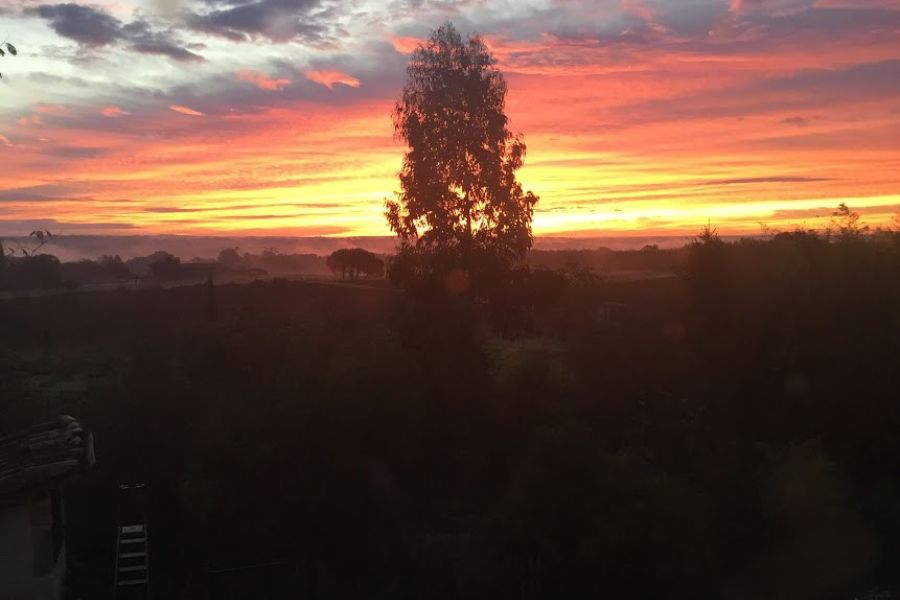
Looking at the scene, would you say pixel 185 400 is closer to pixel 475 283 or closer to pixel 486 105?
pixel 475 283

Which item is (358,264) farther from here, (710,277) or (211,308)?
(710,277)

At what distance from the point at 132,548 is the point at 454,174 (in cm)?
1290

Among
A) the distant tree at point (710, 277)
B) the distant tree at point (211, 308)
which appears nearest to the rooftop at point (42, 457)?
the distant tree at point (710, 277)

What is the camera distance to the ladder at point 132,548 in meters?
13.3

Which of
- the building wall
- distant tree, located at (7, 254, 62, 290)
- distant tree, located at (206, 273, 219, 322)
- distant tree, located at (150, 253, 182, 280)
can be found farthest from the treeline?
distant tree, located at (150, 253, 182, 280)

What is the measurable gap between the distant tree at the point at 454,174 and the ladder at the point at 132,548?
974 cm

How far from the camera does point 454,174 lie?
2331 centimetres

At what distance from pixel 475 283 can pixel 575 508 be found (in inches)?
450

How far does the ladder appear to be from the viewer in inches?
524

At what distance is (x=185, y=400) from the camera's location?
2125cm

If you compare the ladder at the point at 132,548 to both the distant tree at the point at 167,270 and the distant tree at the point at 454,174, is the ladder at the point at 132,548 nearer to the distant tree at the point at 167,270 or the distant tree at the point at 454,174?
the distant tree at the point at 454,174

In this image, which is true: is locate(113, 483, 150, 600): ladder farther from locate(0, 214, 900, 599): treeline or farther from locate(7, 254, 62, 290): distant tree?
locate(7, 254, 62, 290): distant tree

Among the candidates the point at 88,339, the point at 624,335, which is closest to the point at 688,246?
the point at 624,335

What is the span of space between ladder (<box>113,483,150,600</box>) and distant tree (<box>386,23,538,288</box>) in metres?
9.74
